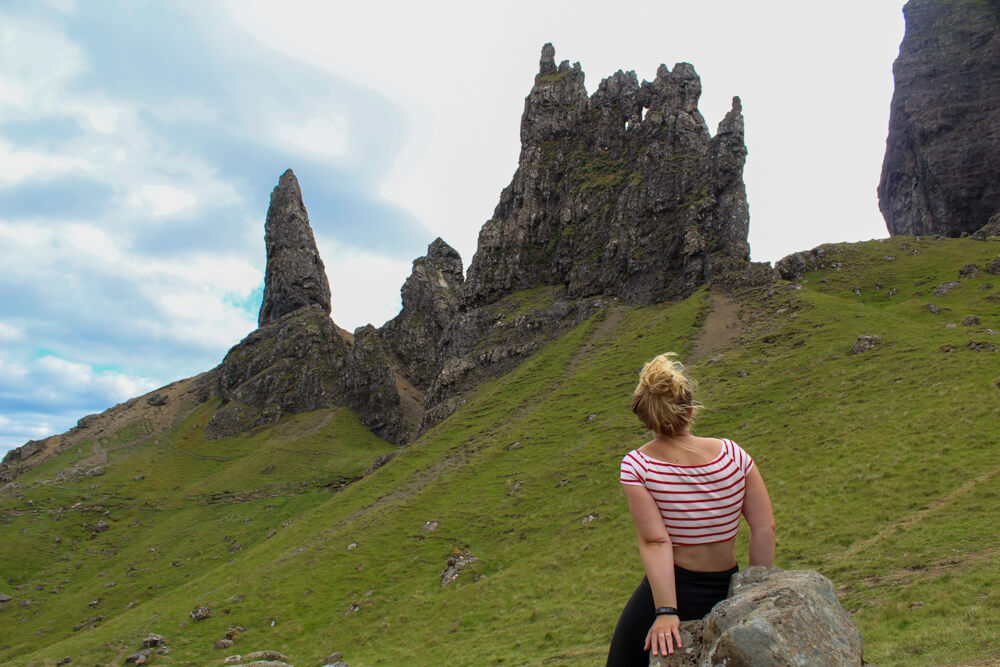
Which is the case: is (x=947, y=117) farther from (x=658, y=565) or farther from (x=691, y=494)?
(x=658, y=565)

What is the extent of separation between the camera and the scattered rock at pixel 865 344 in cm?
5589

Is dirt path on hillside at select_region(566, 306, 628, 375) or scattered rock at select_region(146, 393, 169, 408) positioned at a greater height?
scattered rock at select_region(146, 393, 169, 408)

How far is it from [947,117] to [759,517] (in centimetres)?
16975

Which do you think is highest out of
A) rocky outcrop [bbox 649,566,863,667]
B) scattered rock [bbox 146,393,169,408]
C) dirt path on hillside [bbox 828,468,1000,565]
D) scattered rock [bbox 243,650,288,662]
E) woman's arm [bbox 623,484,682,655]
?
scattered rock [bbox 146,393,169,408]

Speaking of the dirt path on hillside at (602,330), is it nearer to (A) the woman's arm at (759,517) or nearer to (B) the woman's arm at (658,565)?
(A) the woman's arm at (759,517)

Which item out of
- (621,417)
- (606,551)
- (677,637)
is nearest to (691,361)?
(621,417)

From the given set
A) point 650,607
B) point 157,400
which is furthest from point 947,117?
point 157,400

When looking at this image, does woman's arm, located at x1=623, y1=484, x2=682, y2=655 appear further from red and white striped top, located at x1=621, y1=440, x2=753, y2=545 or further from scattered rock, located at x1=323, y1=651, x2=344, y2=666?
scattered rock, located at x1=323, y1=651, x2=344, y2=666

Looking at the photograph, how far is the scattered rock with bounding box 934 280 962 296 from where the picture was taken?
251 ft

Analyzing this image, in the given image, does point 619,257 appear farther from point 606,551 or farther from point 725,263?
point 606,551

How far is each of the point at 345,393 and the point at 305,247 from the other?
57128mm

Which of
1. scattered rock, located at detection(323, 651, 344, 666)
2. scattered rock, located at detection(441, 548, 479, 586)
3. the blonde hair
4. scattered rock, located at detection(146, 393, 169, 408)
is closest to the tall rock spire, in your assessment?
scattered rock, located at detection(146, 393, 169, 408)

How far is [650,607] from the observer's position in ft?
17.3

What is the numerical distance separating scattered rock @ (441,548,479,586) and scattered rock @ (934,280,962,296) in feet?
240
